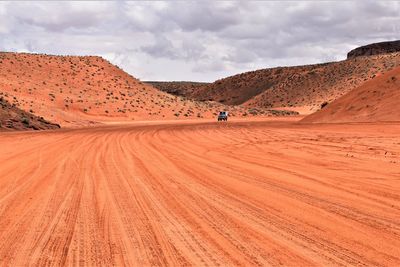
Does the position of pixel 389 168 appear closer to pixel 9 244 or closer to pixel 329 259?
pixel 329 259

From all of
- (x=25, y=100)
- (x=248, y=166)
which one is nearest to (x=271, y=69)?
(x=25, y=100)

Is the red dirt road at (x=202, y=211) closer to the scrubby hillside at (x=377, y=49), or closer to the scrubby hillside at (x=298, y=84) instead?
the scrubby hillside at (x=298, y=84)

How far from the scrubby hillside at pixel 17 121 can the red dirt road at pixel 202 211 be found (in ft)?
77.3

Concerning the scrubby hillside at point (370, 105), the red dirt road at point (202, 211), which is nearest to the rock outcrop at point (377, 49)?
the scrubby hillside at point (370, 105)

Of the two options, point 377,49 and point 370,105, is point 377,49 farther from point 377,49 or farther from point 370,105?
point 370,105

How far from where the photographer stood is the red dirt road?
6.26m

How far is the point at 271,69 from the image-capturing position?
17662 centimetres

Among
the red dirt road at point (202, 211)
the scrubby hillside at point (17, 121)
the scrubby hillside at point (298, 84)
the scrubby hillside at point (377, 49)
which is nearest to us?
the red dirt road at point (202, 211)

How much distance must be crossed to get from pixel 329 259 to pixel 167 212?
3.32 metres

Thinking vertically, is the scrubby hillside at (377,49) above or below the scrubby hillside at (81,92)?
above

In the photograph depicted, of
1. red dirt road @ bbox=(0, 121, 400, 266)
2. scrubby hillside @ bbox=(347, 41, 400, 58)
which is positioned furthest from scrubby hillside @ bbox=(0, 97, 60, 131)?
scrubby hillside @ bbox=(347, 41, 400, 58)

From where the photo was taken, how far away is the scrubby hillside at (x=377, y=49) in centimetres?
17332

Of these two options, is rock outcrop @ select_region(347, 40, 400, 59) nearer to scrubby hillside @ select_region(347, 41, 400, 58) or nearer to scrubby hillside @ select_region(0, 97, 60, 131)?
scrubby hillside @ select_region(347, 41, 400, 58)

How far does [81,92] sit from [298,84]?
2934 inches
